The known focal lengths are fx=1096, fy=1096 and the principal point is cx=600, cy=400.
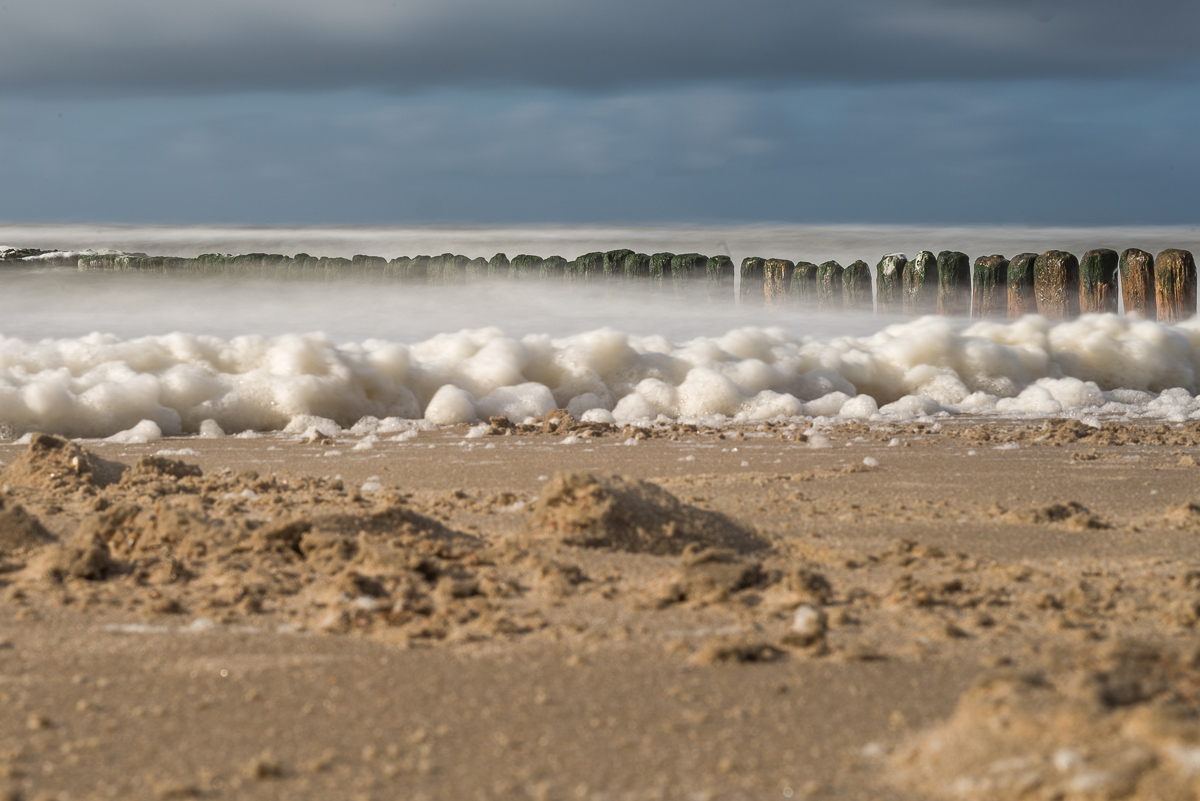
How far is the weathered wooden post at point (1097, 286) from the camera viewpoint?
7.95 metres

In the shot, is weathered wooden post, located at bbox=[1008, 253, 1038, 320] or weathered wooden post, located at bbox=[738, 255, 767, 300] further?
weathered wooden post, located at bbox=[738, 255, 767, 300]

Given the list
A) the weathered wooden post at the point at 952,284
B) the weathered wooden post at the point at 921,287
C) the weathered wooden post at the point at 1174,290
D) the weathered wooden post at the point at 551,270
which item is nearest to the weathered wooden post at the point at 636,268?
the weathered wooden post at the point at 551,270

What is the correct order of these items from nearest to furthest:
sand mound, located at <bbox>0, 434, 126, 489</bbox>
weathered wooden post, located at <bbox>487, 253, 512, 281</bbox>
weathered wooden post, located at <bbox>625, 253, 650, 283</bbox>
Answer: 1. sand mound, located at <bbox>0, 434, 126, 489</bbox>
2. weathered wooden post, located at <bbox>625, 253, 650, 283</bbox>
3. weathered wooden post, located at <bbox>487, 253, 512, 281</bbox>

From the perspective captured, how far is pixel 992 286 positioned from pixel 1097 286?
2.37 ft

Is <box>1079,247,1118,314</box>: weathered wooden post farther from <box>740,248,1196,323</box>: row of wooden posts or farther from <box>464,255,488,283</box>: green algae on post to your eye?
<box>464,255,488,283</box>: green algae on post

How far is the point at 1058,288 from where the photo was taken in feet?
26.3

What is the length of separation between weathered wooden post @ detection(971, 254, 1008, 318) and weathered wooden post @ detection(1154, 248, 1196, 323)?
1.04 meters

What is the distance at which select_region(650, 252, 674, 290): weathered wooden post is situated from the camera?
379 inches

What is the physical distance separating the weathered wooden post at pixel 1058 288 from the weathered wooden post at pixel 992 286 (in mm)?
260

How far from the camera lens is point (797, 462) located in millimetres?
3934

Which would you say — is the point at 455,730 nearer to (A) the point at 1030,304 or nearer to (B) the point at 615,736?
(B) the point at 615,736

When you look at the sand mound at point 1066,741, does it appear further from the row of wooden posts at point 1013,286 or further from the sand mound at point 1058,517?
the row of wooden posts at point 1013,286

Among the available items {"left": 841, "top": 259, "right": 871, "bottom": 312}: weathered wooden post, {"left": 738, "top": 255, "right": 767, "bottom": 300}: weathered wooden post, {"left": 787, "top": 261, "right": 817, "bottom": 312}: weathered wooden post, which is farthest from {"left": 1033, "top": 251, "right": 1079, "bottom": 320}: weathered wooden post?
{"left": 738, "top": 255, "right": 767, "bottom": 300}: weathered wooden post

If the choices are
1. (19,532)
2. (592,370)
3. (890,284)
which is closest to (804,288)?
(890,284)
